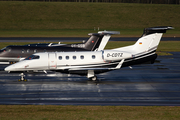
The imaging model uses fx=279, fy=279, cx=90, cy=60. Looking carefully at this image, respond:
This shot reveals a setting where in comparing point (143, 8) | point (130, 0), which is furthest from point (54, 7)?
point (130, 0)

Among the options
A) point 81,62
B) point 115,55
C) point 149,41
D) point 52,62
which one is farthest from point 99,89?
point 149,41

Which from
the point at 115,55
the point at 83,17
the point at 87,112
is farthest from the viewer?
the point at 83,17

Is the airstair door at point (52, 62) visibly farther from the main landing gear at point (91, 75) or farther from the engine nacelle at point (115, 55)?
the engine nacelle at point (115, 55)

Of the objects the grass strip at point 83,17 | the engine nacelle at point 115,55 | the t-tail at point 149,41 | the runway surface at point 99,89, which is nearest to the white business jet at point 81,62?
the engine nacelle at point 115,55

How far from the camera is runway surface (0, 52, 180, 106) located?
2017 centimetres

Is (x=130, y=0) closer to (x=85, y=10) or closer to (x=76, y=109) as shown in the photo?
(x=85, y=10)

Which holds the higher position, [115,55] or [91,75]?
[115,55]

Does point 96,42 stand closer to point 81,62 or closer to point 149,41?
point 81,62

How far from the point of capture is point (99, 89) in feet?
78.2

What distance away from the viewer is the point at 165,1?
162 metres

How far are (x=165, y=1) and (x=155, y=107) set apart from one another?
153827 mm

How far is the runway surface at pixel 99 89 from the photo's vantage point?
2017cm

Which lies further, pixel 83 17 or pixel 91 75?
pixel 83 17

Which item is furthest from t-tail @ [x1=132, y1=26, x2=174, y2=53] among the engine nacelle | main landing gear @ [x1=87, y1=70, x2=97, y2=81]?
main landing gear @ [x1=87, y1=70, x2=97, y2=81]
